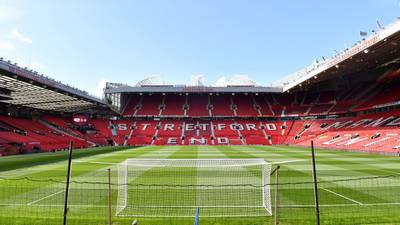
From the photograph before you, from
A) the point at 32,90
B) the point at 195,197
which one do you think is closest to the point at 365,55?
the point at 195,197

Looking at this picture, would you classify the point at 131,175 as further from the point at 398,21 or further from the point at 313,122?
the point at 313,122

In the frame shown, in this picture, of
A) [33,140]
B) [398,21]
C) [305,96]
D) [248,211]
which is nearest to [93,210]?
[248,211]

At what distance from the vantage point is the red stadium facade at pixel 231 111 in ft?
102

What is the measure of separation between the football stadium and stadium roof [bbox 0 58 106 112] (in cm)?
16

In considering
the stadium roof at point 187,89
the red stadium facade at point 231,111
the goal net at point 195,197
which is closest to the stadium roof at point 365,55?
the red stadium facade at point 231,111

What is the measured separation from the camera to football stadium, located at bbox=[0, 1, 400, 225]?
8.12 m

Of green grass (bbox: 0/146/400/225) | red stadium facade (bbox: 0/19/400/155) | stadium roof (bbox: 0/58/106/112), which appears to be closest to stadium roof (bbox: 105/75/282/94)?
red stadium facade (bbox: 0/19/400/155)

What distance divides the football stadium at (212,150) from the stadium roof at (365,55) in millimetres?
189

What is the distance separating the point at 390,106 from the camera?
36281 mm

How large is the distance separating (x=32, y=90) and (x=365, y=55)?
41.3m

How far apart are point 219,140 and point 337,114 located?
874 inches

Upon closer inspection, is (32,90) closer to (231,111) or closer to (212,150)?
(212,150)

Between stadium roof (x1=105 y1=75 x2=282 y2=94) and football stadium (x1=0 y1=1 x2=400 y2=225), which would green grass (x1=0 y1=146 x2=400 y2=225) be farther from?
stadium roof (x1=105 y1=75 x2=282 y2=94)

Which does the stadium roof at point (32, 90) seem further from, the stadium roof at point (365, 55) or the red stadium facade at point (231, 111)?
the stadium roof at point (365, 55)
